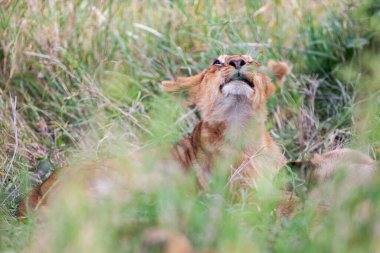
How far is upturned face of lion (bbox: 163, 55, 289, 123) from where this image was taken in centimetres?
514

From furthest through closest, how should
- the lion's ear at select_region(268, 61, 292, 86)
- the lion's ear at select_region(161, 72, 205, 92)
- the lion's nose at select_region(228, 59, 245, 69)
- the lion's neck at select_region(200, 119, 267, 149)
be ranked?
the lion's ear at select_region(161, 72, 205, 92) → the lion's ear at select_region(268, 61, 292, 86) → the lion's neck at select_region(200, 119, 267, 149) → the lion's nose at select_region(228, 59, 245, 69)

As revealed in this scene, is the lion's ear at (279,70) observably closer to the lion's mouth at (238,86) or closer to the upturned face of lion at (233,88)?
the upturned face of lion at (233,88)

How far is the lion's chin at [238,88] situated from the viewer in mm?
5156

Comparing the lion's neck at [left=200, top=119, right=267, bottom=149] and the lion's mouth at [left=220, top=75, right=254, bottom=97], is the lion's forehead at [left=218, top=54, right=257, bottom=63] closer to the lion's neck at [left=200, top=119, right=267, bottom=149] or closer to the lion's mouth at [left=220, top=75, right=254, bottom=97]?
the lion's mouth at [left=220, top=75, right=254, bottom=97]

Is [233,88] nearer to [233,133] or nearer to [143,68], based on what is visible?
[233,133]

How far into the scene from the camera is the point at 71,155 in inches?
223

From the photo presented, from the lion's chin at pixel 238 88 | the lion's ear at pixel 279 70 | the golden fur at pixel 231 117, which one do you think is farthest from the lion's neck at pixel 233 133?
the lion's ear at pixel 279 70

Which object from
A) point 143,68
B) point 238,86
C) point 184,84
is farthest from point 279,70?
point 143,68

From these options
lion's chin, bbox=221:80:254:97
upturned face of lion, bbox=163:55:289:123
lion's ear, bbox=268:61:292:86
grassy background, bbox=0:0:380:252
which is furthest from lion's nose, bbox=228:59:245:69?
lion's ear, bbox=268:61:292:86

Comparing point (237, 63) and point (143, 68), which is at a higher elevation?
point (237, 63)

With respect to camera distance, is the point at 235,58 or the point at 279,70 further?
the point at 279,70

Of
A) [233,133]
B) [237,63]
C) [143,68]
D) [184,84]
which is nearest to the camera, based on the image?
[237,63]

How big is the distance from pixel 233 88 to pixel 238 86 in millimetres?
33

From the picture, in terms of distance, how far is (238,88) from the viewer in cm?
515
